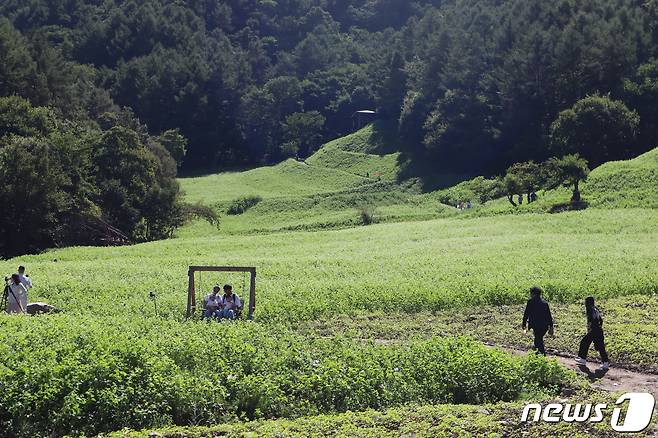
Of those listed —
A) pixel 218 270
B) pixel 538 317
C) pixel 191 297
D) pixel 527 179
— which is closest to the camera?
pixel 538 317

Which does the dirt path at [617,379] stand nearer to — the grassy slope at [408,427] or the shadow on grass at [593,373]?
the shadow on grass at [593,373]

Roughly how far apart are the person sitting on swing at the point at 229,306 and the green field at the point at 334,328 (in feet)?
4.90

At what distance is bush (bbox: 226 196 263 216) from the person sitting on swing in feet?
193

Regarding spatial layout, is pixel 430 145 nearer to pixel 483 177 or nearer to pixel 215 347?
pixel 483 177

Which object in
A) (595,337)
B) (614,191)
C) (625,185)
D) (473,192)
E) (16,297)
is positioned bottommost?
(595,337)

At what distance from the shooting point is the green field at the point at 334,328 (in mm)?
15562

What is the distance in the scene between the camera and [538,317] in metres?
20.5

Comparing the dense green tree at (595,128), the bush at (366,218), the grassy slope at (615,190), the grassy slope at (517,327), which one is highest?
the dense green tree at (595,128)

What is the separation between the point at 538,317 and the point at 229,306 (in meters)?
9.47

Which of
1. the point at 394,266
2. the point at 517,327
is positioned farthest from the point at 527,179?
the point at 517,327

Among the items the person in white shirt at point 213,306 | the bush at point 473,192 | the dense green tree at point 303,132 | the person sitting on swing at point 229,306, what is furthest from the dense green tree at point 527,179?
the dense green tree at point 303,132

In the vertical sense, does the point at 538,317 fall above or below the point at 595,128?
below

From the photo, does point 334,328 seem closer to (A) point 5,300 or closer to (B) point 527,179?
(A) point 5,300

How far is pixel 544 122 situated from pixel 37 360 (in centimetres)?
8365
